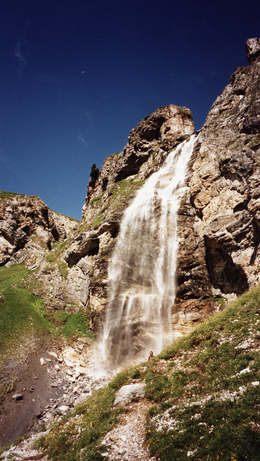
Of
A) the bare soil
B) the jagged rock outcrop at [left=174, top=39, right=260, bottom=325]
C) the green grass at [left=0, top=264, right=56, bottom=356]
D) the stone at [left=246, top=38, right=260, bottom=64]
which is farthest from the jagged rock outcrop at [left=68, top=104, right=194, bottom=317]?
the stone at [left=246, top=38, right=260, bottom=64]

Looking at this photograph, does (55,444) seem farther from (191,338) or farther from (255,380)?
(255,380)

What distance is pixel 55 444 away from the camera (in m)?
9.77

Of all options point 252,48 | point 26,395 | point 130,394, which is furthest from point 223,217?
point 252,48

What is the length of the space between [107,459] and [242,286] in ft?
59.9

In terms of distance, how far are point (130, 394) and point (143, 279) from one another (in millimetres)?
15703

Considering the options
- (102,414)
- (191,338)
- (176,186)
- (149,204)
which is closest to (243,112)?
(176,186)

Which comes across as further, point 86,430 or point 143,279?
point 143,279

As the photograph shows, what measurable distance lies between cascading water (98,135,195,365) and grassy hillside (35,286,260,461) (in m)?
10.2

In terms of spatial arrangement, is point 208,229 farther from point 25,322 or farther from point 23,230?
point 23,230

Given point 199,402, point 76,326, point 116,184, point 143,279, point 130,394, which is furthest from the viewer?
point 116,184

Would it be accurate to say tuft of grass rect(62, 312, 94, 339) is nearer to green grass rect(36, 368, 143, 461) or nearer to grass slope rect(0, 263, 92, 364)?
grass slope rect(0, 263, 92, 364)

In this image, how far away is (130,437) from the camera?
7.69 metres

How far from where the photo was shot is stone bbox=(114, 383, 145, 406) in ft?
32.6

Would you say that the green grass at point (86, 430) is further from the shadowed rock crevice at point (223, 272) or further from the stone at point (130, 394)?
the shadowed rock crevice at point (223, 272)
